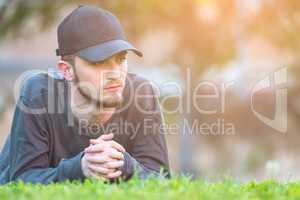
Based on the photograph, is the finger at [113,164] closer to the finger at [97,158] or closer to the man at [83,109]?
the finger at [97,158]

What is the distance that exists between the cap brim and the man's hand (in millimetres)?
536

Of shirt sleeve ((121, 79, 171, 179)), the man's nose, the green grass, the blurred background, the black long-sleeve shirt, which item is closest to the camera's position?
the green grass

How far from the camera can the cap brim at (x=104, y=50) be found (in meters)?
4.62

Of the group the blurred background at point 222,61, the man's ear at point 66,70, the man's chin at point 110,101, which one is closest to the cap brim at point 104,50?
the man's ear at point 66,70

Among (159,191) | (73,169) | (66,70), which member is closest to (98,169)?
(73,169)

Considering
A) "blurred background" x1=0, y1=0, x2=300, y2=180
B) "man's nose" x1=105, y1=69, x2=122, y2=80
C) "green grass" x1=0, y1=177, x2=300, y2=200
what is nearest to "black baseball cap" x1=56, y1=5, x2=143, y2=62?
"man's nose" x1=105, y1=69, x2=122, y2=80

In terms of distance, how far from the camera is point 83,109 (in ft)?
15.8

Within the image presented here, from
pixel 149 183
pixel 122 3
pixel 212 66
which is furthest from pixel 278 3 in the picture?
pixel 149 183

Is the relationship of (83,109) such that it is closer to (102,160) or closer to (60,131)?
(60,131)

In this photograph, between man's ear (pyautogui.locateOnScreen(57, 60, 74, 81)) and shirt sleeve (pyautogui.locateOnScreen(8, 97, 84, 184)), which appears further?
man's ear (pyautogui.locateOnScreen(57, 60, 74, 81))

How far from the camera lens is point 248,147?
13148 millimetres

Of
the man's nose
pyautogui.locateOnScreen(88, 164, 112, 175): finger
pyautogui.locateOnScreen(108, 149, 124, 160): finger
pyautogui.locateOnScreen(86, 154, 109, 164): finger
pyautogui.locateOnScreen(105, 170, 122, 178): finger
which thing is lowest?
pyautogui.locateOnScreen(105, 170, 122, 178): finger

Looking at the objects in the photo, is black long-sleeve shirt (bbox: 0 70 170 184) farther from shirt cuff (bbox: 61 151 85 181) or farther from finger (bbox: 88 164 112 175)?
finger (bbox: 88 164 112 175)

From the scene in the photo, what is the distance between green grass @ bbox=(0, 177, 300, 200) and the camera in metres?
3.18
